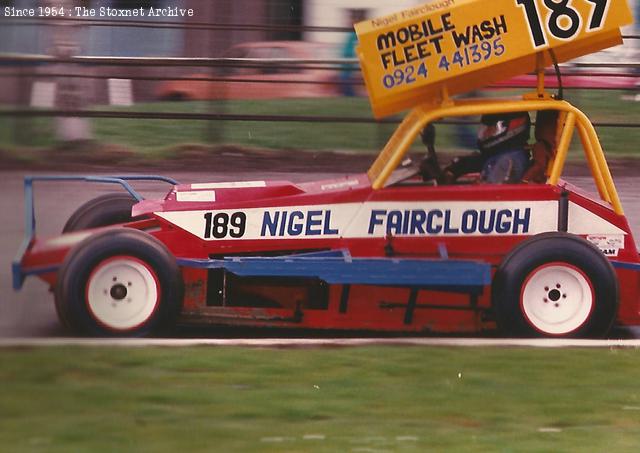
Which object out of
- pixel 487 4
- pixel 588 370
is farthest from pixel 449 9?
pixel 588 370

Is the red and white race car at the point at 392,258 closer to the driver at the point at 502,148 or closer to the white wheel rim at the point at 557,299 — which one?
the white wheel rim at the point at 557,299

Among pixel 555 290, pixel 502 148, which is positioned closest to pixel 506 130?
pixel 502 148

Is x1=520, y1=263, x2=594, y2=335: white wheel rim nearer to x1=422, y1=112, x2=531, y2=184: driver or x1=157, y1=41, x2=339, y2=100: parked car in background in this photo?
x1=422, y1=112, x2=531, y2=184: driver

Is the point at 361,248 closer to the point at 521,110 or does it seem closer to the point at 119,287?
the point at 521,110

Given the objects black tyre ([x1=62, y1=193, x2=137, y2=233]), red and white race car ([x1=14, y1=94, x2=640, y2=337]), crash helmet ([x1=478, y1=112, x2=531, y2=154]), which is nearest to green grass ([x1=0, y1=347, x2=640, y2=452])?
red and white race car ([x1=14, y1=94, x2=640, y2=337])

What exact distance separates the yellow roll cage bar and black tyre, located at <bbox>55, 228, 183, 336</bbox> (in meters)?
1.32

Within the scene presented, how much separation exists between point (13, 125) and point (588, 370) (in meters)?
3.49

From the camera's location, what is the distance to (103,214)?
27.6 ft

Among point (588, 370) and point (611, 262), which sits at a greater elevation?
point (611, 262)

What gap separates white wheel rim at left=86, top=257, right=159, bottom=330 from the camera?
23.4ft

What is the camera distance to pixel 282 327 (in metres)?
7.72

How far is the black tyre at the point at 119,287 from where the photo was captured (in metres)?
7.11

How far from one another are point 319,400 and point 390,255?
1.69 meters

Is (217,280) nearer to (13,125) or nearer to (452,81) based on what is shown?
(452,81)
